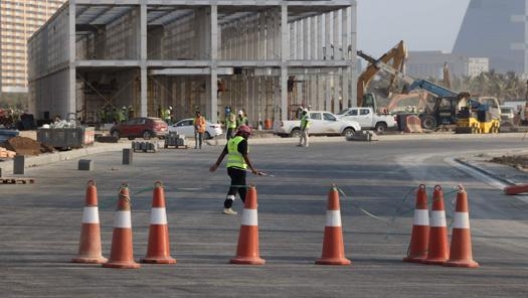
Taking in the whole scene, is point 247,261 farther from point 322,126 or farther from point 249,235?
point 322,126

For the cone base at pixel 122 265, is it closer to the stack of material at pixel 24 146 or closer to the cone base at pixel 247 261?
the cone base at pixel 247 261

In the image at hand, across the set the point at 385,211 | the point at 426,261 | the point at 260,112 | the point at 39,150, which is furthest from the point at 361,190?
the point at 260,112

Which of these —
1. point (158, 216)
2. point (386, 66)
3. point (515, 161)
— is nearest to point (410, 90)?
point (386, 66)

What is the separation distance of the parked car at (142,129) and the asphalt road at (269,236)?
27762 millimetres

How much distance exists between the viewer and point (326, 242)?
13.3 m

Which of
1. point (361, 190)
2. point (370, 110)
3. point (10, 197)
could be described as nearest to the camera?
point (10, 197)

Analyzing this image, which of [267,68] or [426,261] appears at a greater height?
[267,68]

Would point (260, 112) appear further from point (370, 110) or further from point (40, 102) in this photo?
point (40, 102)

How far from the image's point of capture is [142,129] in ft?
212

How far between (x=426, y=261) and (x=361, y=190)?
13377mm

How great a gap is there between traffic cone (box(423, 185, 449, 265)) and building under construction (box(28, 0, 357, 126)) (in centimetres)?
6373

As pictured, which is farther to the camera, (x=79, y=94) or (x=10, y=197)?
(x=79, y=94)

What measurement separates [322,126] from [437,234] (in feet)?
178

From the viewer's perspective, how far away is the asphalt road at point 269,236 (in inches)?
447
